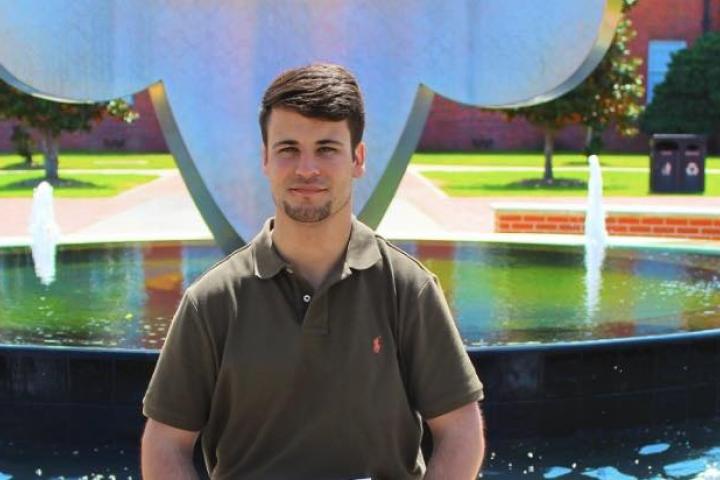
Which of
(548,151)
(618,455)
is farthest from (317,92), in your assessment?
(548,151)

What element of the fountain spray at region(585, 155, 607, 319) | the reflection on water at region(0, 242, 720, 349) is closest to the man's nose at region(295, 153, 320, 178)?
the reflection on water at region(0, 242, 720, 349)

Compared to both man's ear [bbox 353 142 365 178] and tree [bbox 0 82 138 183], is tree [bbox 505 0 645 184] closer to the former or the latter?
tree [bbox 0 82 138 183]

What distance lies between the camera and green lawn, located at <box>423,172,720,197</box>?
2323 centimetres

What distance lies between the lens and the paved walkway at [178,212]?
1559 centimetres

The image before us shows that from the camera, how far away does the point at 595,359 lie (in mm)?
5027

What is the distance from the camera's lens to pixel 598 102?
994 inches

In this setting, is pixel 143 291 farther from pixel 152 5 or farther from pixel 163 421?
pixel 163 421

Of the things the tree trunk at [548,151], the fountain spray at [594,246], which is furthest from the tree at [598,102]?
the fountain spray at [594,246]

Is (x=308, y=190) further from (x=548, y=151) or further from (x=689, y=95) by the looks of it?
(x=689, y=95)

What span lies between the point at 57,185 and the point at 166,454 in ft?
79.7

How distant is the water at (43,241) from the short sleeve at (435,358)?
6.50m

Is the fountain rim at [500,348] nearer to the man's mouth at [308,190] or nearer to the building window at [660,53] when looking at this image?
the man's mouth at [308,190]

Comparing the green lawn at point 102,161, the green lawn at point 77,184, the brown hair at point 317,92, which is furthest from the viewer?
the green lawn at point 102,161

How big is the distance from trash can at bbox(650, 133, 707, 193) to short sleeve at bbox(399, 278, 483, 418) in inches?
837
